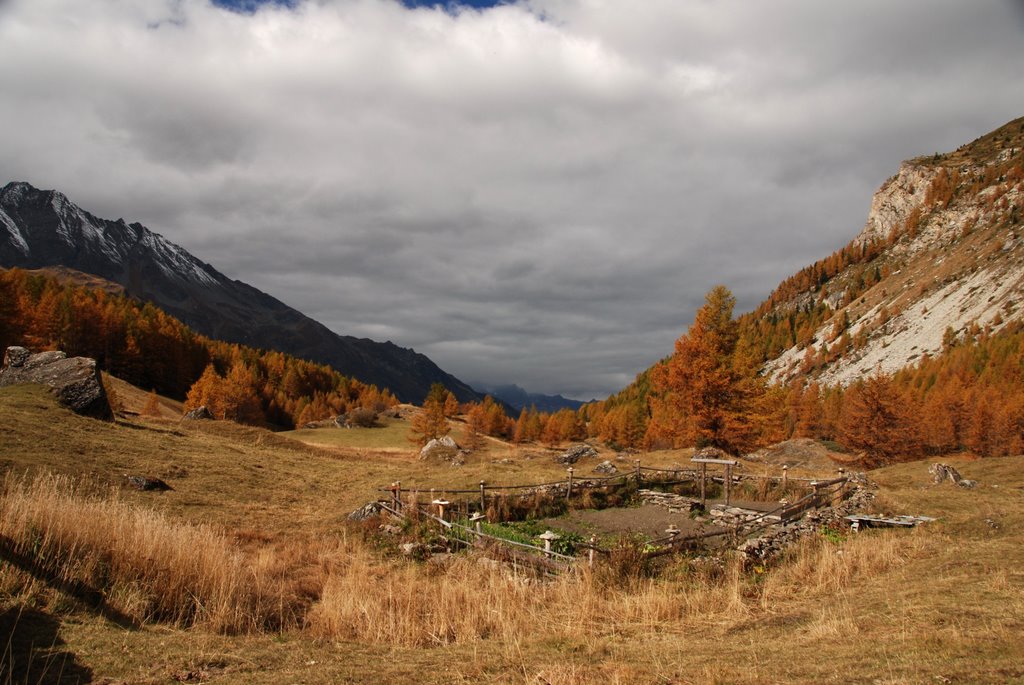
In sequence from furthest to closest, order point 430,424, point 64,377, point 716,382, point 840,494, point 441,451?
point 430,424 < point 441,451 < point 716,382 < point 64,377 < point 840,494

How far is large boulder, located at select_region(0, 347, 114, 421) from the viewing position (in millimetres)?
31422

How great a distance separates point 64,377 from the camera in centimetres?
3231

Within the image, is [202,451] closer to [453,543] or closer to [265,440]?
[265,440]

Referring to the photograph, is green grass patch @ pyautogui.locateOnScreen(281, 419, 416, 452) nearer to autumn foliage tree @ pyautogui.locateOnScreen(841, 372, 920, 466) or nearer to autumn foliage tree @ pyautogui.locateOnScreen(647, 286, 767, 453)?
autumn foliage tree @ pyautogui.locateOnScreen(647, 286, 767, 453)

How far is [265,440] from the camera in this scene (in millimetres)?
44969

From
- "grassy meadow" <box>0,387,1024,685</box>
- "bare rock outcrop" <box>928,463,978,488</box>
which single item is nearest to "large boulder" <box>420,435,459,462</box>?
"grassy meadow" <box>0,387,1024,685</box>

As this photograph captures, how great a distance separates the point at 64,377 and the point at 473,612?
32.9 meters

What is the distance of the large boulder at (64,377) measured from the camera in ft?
103

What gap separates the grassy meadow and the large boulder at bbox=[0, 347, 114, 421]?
15652 millimetres

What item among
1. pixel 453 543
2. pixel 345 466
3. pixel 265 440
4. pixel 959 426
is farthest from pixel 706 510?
pixel 959 426

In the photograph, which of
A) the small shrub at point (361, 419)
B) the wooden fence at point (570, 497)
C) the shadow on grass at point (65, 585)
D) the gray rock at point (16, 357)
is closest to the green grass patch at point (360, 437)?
the small shrub at point (361, 419)

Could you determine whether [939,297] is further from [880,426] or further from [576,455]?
[576,455]

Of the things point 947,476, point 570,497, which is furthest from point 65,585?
point 947,476

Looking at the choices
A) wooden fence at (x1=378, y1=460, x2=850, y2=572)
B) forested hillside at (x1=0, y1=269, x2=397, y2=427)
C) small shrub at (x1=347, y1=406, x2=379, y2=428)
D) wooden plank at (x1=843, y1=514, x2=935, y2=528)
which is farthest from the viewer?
small shrub at (x1=347, y1=406, x2=379, y2=428)
